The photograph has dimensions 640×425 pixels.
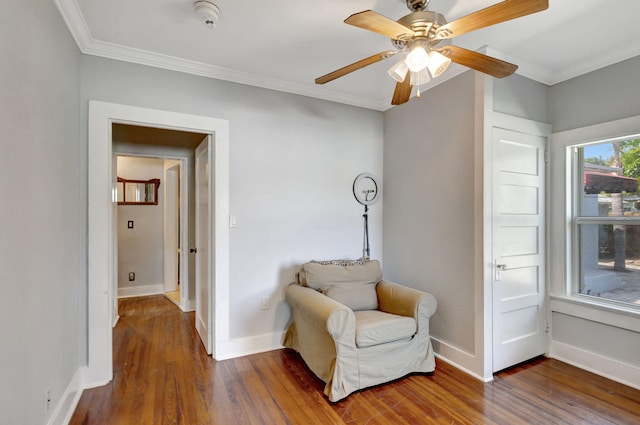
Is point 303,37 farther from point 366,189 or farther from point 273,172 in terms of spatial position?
point 366,189

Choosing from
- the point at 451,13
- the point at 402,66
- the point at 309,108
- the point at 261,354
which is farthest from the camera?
the point at 309,108

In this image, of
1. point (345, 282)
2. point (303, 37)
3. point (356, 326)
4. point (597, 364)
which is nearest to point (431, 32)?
point (303, 37)

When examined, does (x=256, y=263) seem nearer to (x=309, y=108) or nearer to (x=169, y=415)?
(x=169, y=415)

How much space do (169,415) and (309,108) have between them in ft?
9.01

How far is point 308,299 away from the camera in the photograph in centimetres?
246

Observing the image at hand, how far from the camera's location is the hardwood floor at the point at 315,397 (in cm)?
195

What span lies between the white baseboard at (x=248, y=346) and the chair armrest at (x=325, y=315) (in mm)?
473

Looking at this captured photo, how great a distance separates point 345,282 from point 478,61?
192 cm

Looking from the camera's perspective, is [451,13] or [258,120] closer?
[451,13]

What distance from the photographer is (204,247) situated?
308cm

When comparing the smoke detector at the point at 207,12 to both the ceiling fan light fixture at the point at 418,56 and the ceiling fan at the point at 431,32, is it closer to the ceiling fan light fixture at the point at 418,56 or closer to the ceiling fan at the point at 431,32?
the ceiling fan at the point at 431,32

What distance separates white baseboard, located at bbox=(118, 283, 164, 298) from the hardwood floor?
227 centimetres

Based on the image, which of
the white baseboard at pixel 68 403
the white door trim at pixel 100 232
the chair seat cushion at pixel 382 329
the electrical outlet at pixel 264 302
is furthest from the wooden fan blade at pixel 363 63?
the white baseboard at pixel 68 403

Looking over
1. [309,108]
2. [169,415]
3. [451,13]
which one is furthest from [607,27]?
[169,415]
